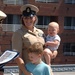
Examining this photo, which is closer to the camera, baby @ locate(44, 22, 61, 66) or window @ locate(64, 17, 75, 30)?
baby @ locate(44, 22, 61, 66)

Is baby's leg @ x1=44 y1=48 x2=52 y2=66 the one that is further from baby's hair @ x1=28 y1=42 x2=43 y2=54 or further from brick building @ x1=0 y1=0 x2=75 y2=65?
brick building @ x1=0 y1=0 x2=75 y2=65

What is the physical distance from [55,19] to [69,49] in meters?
3.37

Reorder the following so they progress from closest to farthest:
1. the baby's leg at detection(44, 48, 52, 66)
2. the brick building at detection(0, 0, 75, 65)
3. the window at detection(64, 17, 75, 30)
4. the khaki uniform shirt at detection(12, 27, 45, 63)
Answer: the khaki uniform shirt at detection(12, 27, 45, 63)
the baby's leg at detection(44, 48, 52, 66)
the brick building at detection(0, 0, 75, 65)
the window at detection(64, 17, 75, 30)

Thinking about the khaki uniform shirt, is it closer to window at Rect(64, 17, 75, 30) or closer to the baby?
the baby

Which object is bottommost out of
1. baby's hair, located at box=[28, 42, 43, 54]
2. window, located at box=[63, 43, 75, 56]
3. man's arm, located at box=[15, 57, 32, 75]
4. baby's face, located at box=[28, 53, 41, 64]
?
window, located at box=[63, 43, 75, 56]

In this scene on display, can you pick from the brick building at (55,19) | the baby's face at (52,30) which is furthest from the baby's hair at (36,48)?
the brick building at (55,19)

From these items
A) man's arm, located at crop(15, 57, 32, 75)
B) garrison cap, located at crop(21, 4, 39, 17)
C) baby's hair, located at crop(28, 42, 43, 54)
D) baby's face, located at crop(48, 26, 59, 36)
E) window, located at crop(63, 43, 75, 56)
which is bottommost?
window, located at crop(63, 43, 75, 56)

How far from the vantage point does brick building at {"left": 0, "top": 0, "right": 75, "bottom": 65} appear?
36.0 meters

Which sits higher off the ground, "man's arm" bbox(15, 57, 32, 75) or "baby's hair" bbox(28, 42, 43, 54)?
"baby's hair" bbox(28, 42, 43, 54)

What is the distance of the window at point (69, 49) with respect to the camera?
3825cm

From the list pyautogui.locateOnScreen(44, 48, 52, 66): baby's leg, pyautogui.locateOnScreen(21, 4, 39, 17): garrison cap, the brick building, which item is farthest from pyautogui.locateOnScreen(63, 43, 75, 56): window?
pyautogui.locateOnScreen(21, 4, 39, 17): garrison cap

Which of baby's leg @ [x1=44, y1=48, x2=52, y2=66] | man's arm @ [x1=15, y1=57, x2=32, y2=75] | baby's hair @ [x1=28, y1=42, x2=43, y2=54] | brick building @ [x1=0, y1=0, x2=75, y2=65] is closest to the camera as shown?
baby's hair @ [x1=28, y1=42, x2=43, y2=54]

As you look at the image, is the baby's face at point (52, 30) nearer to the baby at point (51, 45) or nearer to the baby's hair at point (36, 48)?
the baby at point (51, 45)

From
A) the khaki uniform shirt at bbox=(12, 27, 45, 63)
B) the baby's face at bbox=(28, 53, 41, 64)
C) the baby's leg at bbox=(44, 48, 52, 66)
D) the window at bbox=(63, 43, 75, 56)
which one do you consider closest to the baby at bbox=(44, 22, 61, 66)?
the baby's leg at bbox=(44, 48, 52, 66)
